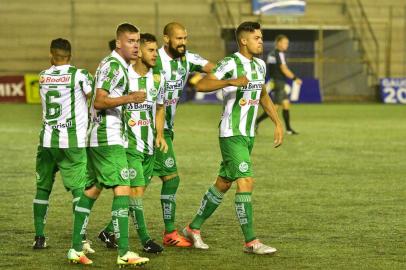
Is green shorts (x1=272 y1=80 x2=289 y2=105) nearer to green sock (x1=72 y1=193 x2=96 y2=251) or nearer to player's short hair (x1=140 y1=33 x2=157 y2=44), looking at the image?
player's short hair (x1=140 y1=33 x2=157 y2=44)

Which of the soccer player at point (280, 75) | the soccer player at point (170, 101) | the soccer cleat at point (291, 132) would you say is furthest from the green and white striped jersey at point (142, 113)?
the soccer cleat at point (291, 132)

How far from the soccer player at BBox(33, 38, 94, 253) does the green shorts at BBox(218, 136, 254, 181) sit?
3.84 ft

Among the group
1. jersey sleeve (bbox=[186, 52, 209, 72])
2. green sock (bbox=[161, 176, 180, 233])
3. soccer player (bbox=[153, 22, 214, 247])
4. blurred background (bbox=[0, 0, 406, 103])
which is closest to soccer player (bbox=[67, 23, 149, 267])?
soccer player (bbox=[153, 22, 214, 247])

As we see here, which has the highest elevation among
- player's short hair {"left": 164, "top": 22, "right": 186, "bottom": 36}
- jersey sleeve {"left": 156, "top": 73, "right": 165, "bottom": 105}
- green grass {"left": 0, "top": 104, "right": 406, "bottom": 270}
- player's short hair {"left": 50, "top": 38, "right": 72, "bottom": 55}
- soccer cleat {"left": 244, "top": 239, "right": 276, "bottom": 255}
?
player's short hair {"left": 164, "top": 22, "right": 186, "bottom": 36}

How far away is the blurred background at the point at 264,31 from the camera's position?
3666 cm

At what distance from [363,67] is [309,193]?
28.5m

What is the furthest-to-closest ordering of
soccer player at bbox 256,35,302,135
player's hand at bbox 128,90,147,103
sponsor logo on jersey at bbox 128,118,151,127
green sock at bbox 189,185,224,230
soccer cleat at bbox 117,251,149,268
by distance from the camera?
soccer player at bbox 256,35,302,135 < green sock at bbox 189,185,224,230 < sponsor logo on jersey at bbox 128,118,151,127 < soccer cleat at bbox 117,251,149,268 < player's hand at bbox 128,90,147,103

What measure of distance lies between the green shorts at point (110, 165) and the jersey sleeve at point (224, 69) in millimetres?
1177

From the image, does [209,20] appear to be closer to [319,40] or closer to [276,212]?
[319,40]

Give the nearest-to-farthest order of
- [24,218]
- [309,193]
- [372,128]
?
[24,218] < [309,193] < [372,128]

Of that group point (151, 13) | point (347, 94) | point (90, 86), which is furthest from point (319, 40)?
point (90, 86)

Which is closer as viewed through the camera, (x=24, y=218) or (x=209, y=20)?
(x=24, y=218)

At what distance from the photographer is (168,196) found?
8.42 meters

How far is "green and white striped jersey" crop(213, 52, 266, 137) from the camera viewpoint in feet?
Result: 26.3
